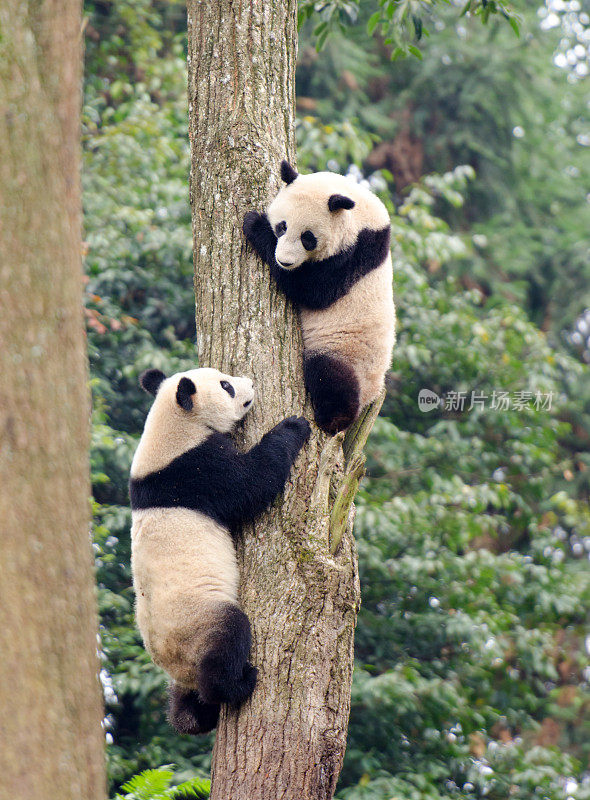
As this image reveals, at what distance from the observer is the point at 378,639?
24.9ft

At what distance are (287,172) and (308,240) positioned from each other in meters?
0.44

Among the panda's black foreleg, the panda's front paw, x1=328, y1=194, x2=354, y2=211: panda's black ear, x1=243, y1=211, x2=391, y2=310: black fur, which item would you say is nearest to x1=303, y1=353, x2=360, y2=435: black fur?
the panda's black foreleg

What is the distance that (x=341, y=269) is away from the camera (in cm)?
484

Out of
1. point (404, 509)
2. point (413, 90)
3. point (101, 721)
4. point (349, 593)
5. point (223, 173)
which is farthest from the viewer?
point (413, 90)

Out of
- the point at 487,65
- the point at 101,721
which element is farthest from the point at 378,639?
the point at 487,65

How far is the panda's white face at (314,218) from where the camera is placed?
4.39 meters

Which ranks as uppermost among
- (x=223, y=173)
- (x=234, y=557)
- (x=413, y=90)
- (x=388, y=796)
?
(x=413, y=90)

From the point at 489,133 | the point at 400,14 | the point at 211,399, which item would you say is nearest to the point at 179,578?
the point at 211,399

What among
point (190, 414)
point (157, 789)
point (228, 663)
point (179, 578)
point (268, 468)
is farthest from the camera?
point (157, 789)

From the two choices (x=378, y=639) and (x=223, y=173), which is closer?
(x=223, y=173)

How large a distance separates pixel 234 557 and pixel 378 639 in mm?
4179

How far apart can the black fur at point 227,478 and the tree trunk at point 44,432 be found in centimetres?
155

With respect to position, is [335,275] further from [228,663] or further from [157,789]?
[157,789]

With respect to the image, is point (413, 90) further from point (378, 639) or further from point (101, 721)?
point (101, 721)
